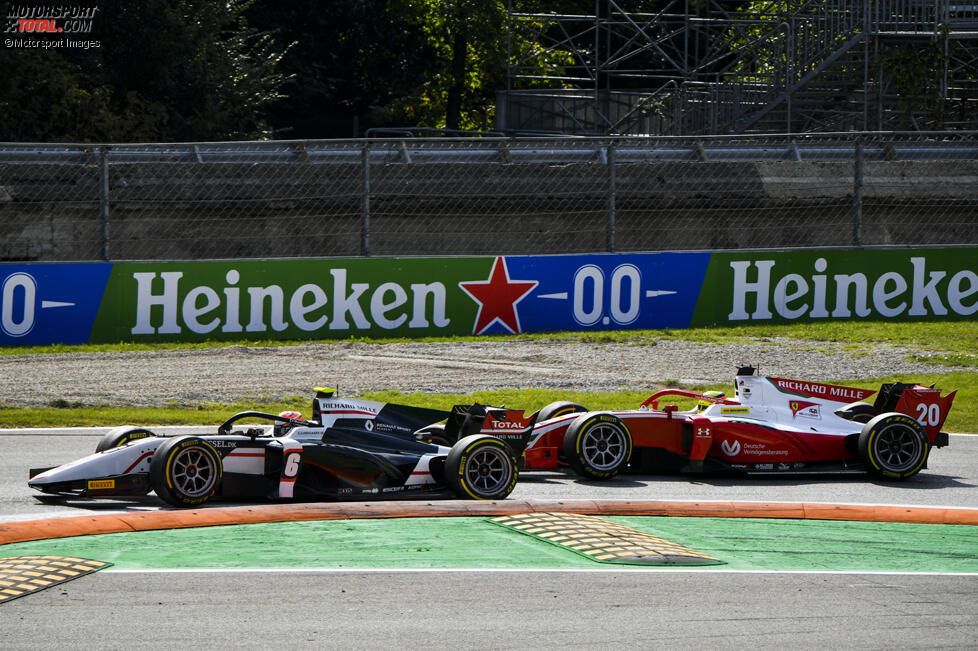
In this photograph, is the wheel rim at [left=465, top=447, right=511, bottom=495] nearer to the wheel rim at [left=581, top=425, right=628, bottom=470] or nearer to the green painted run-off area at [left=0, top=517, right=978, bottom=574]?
the green painted run-off area at [left=0, top=517, right=978, bottom=574]

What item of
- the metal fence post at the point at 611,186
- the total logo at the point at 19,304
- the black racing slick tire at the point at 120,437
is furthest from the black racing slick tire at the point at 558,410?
the total logo at the point at 19,304

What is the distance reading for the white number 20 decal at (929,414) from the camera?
1123cm

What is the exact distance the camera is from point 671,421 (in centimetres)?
1060

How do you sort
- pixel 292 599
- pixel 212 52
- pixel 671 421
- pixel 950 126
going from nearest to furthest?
pixel 292 599, pixel 671 421, pixel 950 126, pixel 212 52

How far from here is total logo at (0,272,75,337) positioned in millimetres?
17562

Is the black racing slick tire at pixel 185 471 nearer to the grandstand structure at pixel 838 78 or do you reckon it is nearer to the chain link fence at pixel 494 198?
the chain link fence at pixel 494 198

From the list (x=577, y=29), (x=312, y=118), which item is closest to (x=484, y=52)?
(x=577, y=29)

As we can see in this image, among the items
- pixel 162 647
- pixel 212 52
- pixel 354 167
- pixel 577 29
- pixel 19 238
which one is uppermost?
pixel 577 29

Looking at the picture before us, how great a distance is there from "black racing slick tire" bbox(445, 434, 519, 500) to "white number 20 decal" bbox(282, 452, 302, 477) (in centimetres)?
108

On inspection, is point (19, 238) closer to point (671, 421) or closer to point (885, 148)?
point (671, 421)

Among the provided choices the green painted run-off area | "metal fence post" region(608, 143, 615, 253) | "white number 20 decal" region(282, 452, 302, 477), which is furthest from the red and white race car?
"metal fence post" region(608, 143, 615, 253)

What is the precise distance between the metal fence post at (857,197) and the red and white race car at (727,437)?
31.5 ft

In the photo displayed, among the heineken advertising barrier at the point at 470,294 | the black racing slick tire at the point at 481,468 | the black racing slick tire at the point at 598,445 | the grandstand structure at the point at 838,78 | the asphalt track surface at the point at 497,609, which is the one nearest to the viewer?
the asphalt track surface at the point at 497,609

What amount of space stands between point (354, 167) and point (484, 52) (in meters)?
18.1
